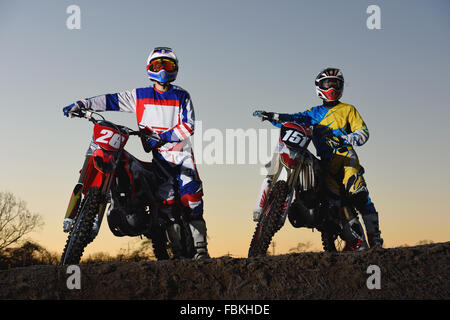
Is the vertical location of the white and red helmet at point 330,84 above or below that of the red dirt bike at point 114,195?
above

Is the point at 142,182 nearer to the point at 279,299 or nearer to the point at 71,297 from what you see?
the point at 71,297

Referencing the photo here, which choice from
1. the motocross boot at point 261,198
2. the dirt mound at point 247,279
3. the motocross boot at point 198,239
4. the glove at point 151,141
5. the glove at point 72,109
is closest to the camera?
the dirt mound at point 247,279

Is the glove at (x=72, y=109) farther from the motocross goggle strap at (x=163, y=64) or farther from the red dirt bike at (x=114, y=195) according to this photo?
the motocross goggle strap at (x=163, y=64)

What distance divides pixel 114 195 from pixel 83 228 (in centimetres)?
65

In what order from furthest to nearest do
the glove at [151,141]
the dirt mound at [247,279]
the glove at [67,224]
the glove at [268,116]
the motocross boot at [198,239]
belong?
1. the glove at [268,116]
2. the motocross boot at [198,239]
3. the glove at [151,141]
4. the glove at [67,224]
5. the dirt mound at [247,279]

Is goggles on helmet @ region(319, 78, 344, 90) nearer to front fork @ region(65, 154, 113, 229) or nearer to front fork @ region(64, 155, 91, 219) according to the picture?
front fork @ region(65, 154, 113, 229)

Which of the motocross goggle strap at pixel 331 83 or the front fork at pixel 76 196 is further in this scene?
the motocross goggle strap at pixel 331 83

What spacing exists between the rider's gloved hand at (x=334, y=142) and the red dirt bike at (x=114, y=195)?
2.39 meters

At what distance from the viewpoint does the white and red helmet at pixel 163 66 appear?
28.9ft

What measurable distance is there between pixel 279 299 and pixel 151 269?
56.7 inches

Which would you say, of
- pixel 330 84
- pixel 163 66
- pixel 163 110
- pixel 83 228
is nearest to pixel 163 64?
pixel 163 66

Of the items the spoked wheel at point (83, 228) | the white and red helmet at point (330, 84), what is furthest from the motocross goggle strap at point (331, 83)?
the spoked wheel at point (83, 228)
